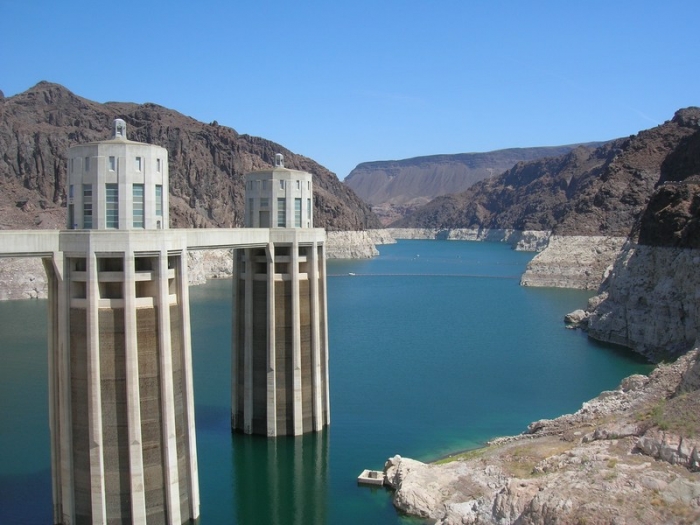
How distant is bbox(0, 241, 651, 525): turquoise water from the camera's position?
26391 mm

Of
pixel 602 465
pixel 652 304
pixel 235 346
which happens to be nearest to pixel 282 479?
pixel 235 346

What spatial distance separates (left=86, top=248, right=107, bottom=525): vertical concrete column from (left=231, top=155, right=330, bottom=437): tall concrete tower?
10.7 m

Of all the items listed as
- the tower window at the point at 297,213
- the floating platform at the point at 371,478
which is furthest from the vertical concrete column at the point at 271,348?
the floating platform at the point at 371,478

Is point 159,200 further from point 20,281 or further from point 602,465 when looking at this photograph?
point 20,281

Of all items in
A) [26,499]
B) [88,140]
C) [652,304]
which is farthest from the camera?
[88,140]

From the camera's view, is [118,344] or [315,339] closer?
[118,344]

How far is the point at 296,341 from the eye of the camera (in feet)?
102

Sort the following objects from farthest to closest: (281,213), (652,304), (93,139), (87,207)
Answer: (93,139), (652,304), (281,213), (87,207)

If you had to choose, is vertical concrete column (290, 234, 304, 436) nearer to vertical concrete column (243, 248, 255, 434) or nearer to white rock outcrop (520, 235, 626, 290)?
vertical concrete column (243, 248, 255, 434)

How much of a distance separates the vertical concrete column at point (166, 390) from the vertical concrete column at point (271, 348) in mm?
9149

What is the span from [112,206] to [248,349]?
11324 mm

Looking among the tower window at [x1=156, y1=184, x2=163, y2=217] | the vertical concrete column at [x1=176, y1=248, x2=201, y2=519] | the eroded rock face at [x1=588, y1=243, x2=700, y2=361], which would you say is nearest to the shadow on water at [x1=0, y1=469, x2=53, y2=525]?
the vertical concrete column at [x1=176, y1=248, x2=201, y2=519]

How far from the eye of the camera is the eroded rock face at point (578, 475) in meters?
15.7

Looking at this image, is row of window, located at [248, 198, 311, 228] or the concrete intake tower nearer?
the concrete intake tower
